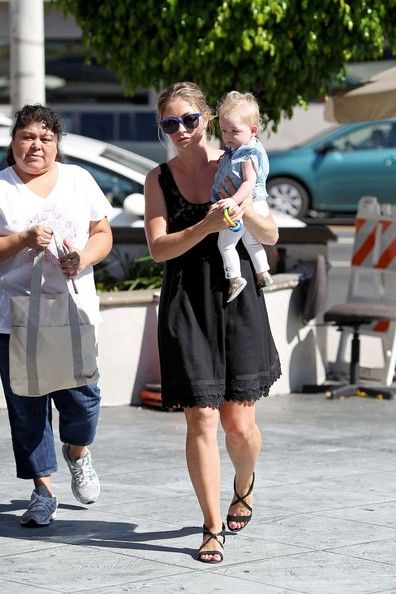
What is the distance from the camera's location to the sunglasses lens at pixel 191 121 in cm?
596

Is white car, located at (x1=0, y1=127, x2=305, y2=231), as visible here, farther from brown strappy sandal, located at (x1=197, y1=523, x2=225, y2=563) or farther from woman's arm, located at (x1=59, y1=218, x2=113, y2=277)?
brown strappy sandal, located at (x1=197, y1=523, x2=225, y2=563)

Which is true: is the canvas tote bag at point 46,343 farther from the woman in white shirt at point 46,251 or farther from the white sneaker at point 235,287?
the white sneaker at point 235,287

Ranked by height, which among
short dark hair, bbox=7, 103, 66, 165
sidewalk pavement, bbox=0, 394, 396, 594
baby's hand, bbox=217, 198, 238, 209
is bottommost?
sidewalk pavement, bbox=0, 394, 396, 594

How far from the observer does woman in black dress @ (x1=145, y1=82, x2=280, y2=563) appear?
5.94 meters

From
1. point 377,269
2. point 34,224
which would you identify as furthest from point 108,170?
point 34,224

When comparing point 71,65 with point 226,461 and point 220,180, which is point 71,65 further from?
point 220,180

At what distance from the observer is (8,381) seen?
6.48 metres

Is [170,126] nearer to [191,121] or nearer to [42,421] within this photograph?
[191,121]

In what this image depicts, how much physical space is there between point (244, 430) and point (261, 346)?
34 centimetres

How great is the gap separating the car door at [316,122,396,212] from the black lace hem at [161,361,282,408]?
61.0 feet

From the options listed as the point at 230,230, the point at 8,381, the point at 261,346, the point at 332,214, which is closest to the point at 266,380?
the point at 261,346

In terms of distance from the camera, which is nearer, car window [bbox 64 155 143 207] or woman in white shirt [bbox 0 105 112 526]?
woman in white shirt [bbox 0 105 112 526]

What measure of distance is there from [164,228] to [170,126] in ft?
1.31

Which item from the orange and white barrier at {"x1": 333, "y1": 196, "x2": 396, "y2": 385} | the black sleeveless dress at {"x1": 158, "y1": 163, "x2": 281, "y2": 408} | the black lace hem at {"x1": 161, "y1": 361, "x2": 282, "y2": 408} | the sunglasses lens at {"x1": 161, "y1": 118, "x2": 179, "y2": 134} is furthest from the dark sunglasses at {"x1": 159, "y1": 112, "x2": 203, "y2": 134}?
the orange and white barrier at {"x1": 333, "y1": 196, "x2": 396, "y2": 385}
